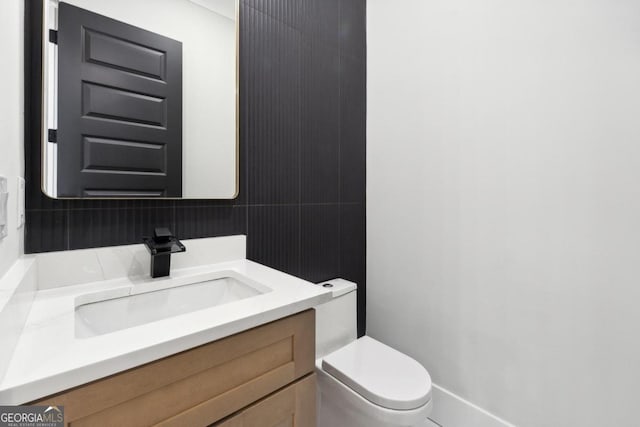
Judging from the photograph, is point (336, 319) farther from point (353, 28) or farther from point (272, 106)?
point (353, 28)

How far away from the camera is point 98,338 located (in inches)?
22.1

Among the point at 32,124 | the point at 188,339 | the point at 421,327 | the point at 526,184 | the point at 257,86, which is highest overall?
the point at 257,86

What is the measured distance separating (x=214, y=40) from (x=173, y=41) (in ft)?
0.52

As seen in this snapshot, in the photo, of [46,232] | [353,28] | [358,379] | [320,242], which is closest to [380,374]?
[358,379]

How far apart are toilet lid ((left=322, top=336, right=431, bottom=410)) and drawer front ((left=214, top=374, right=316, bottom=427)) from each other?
35 cm

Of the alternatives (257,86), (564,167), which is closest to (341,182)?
(257,86)

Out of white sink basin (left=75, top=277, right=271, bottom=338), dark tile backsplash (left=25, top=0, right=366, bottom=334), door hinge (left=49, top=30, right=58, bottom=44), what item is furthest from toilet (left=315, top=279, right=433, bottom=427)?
door hinge (left=49, top=30, right=58, bottom=44)

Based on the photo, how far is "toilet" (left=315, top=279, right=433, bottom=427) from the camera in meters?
1.05

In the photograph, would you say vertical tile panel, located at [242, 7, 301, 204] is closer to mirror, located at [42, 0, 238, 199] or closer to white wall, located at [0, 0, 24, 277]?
mirror, located at [42, 0, 238, 199]

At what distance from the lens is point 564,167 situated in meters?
1.14

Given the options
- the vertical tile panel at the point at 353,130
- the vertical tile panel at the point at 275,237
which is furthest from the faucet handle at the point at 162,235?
the vertical tile panel at the point at 353,130

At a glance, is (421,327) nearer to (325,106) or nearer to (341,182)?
(341,182)

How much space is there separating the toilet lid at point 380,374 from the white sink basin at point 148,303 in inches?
21.2

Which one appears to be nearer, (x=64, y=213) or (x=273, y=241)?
(x=64, y=213)
